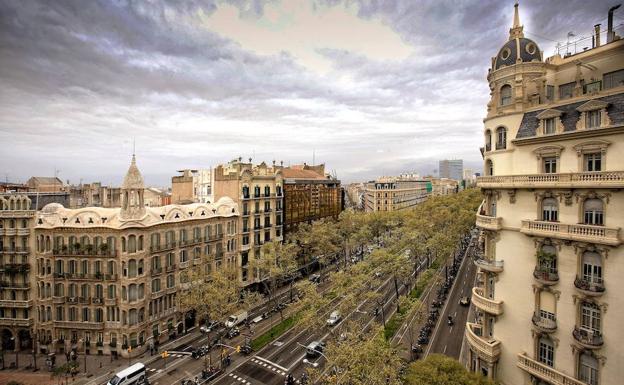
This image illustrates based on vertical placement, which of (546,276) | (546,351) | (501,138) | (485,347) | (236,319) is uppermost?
(501,138)

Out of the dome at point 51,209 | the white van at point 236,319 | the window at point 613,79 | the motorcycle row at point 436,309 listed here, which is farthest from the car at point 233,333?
the window at point 613,79

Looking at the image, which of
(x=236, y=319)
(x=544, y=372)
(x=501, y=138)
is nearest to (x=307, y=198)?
(x=236, y=319)

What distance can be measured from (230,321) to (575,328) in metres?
48.3

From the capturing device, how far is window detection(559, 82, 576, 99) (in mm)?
29580

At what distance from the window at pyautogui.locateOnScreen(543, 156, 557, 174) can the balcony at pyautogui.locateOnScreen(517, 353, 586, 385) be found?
1593 cm

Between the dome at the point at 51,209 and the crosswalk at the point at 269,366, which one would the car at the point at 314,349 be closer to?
the crosswalk at the point at 269,366

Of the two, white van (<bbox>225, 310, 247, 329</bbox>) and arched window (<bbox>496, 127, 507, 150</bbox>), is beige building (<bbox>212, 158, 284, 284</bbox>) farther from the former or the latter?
arched window (<bbox>496, 127, 507, 150</bbox>)

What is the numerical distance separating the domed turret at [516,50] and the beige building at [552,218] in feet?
0.35

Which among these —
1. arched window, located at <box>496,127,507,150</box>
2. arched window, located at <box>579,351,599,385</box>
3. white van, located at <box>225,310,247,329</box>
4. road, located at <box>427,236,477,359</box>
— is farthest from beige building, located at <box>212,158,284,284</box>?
arched window, located at <box>579,351,599,385</box>

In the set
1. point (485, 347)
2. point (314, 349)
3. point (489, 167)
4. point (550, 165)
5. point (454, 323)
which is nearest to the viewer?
point (550, 165)

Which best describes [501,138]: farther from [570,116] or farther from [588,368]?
[588,368]

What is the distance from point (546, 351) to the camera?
28219 millimetres

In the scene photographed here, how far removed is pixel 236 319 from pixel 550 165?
168 ft

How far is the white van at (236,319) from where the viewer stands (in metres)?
56.8
